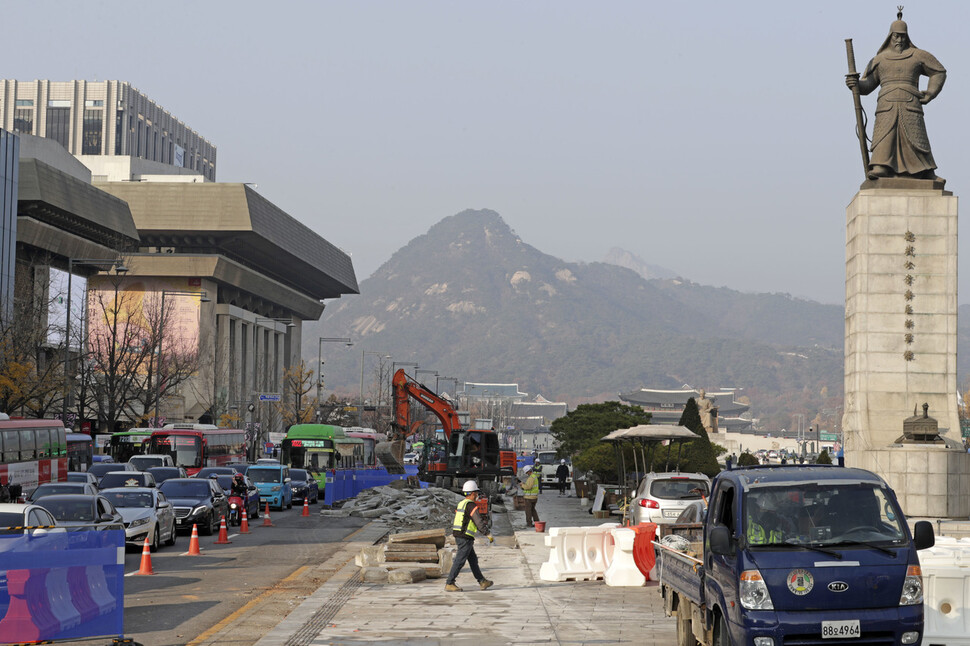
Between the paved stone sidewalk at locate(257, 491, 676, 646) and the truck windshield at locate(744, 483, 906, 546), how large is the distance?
3184 mm

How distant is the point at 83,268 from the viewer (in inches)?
3580

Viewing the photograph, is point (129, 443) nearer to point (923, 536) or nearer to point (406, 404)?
point (406, 404)

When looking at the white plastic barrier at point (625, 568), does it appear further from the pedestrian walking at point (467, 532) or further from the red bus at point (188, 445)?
the red bus at point (188, 445)

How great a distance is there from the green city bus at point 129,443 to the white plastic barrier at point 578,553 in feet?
117

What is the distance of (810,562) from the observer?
10336mm

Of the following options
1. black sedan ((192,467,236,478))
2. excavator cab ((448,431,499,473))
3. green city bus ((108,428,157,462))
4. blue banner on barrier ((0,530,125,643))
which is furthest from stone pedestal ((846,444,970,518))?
green city bus ((108,428,157,462))

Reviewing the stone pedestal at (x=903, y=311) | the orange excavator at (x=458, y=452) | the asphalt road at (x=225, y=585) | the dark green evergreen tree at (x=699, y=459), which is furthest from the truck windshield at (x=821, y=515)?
the orange excavator at (x=458, y=452)

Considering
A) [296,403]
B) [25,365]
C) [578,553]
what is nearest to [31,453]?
[25,365]

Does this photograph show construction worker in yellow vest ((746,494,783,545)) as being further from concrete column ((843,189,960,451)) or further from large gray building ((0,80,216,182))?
large gray building ((0,80,216,182))

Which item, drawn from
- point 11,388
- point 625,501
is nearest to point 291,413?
point 11,388

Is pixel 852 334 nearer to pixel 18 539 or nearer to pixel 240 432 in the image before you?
pixel 18 539

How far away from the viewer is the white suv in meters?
23.8

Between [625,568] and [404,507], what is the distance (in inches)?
769

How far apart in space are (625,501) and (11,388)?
28.5 m
